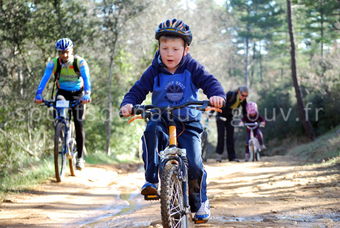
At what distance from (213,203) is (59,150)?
11.4 ft

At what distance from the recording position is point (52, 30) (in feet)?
47.2

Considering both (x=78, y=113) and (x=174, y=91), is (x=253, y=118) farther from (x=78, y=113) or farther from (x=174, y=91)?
(x=174, y=91)

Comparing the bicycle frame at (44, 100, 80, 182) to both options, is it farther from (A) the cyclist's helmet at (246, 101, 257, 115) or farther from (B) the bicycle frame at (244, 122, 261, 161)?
(B) the bicycle frame at (244, 122, 261, 161)

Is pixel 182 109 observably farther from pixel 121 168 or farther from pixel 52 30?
pixel 52 30

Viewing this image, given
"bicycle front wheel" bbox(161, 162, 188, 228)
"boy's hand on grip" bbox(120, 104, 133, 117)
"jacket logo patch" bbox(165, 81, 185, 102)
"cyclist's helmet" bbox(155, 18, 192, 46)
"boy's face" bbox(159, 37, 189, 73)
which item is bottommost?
"bicycle front wheel" bbox(161, 162, 188, 228)

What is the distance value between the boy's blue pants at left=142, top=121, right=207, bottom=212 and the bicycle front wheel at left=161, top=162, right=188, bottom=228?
30cm

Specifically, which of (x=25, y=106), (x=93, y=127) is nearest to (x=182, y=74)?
(x=25, y=106)

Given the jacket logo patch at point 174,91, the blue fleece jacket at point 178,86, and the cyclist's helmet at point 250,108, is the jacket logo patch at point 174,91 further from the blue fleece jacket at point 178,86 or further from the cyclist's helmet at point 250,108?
the cyclist's helmet at point 250,108

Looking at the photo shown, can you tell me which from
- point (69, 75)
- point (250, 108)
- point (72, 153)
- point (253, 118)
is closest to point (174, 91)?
point (69, 75)

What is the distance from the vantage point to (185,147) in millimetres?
4008

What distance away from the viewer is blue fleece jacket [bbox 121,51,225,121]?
412cm

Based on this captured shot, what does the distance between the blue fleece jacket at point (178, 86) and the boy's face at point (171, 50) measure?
6 centimetres

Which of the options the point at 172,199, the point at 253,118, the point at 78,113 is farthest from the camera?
the point at 253,118

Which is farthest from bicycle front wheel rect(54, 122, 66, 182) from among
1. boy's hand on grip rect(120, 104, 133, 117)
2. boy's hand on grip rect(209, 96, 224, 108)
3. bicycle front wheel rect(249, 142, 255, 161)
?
bicycle front wheel rect(249, 142, 255, 161)
